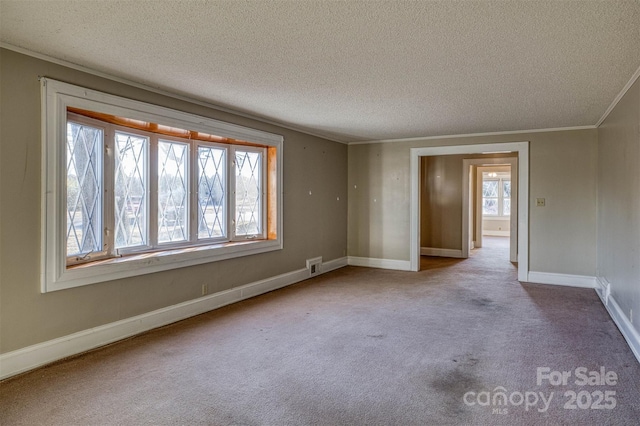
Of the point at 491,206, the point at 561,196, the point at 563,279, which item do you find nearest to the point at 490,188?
the point at 491,206

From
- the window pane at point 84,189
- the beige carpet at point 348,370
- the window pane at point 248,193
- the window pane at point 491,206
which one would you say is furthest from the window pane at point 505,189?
the window pane at point 84,189

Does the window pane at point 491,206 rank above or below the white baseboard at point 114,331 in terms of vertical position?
above

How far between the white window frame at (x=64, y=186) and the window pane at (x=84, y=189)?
0.24 metres

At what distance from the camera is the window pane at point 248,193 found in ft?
16.6

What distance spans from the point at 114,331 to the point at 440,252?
698 cm

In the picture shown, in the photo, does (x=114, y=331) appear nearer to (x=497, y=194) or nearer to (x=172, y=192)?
(x=172, y=192)

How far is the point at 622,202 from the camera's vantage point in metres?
3.74

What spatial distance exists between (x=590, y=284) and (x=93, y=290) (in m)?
6.14

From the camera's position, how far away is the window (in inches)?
531

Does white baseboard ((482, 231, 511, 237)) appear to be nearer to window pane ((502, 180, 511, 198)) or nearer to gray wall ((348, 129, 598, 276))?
window pane ((502, 180, 511, 198))

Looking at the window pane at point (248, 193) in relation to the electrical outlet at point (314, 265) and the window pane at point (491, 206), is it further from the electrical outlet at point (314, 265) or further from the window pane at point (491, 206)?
the window pane at point (491, 206)

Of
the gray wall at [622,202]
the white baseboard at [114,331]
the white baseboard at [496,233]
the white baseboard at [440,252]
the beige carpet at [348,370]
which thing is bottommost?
the beige carpet at [348,370]

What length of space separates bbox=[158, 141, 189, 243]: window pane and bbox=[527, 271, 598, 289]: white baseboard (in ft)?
16.5

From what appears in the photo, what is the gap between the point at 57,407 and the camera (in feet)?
7.61
